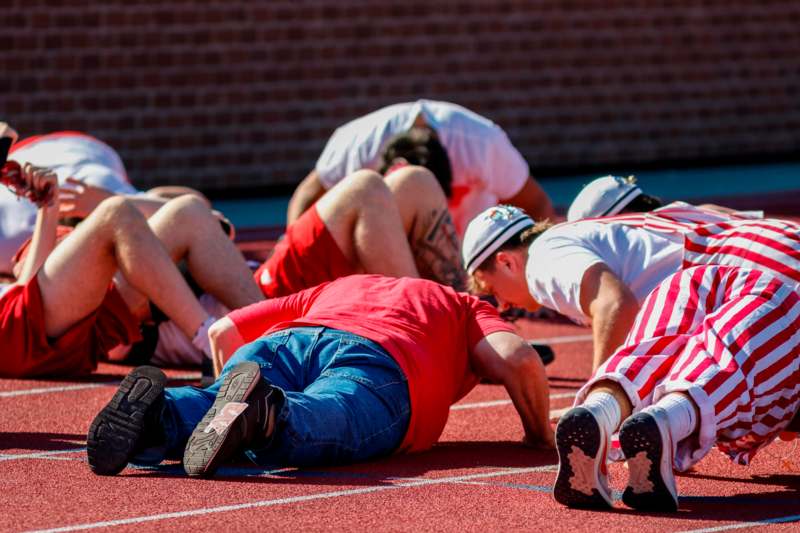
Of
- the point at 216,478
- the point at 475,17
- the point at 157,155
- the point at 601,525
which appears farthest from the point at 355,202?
the point at 475,17

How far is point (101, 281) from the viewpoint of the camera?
21.1 ft

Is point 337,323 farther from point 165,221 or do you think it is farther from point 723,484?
point 165,221

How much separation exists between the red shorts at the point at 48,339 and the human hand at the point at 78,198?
874 mm

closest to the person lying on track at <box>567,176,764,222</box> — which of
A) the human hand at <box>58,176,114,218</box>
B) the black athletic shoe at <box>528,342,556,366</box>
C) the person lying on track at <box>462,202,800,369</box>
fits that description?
the person lying on track at <box>462,202,800,369</box>

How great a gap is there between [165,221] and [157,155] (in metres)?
7.09

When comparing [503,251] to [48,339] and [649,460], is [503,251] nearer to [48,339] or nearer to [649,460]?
[649,460]

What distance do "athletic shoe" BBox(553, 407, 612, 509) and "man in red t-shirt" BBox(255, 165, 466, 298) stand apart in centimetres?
272

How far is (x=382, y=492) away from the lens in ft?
14.6

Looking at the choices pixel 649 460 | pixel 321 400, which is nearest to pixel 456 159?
pixel 321 400

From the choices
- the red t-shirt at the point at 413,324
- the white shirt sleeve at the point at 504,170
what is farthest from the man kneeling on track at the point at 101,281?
the white shirt sleeve at the point at 504,170

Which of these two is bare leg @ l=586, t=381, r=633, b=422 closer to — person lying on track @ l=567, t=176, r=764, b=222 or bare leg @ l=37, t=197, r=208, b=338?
person lying on track @ l=567, t=176, r=764, b=222

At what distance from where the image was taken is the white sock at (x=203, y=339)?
20.9ft

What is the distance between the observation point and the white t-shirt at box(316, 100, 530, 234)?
333 inches

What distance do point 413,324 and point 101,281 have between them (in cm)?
191
